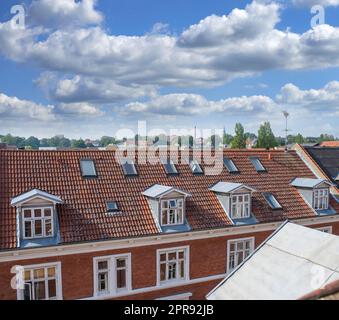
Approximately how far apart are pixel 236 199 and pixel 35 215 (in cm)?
891

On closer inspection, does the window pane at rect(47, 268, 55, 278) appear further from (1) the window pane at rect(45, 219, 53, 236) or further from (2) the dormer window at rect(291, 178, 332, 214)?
(2) the dormer window at rect(291, 178, 332, 214)

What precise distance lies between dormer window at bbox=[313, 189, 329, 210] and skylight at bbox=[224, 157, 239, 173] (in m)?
4.43

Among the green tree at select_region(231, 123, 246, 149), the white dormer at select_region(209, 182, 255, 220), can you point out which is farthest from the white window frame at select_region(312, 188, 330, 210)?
the green tree at select_region(231, 123, 246, 149)

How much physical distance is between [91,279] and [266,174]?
36.8 feet

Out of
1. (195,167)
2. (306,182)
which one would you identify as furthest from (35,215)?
(306,182)

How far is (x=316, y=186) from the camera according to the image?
56.0 ft

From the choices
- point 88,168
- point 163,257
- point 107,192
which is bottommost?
point 163,257

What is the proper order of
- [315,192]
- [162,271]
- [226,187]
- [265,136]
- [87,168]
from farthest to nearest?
[265,136]
[315,192]
[226,187]
[87,168]
[162,271]

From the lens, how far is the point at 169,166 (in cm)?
1652

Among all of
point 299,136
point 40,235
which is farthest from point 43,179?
point 299,136

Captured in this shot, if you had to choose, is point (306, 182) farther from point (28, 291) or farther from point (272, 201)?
point (28, 291)

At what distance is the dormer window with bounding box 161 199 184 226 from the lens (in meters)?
13.6

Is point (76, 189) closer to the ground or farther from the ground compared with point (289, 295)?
farther from the ground
